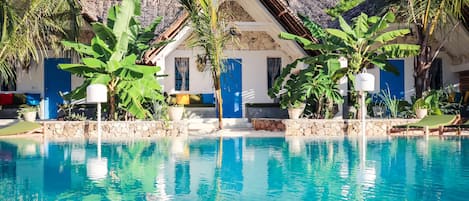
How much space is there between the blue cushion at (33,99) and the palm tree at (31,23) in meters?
2.92

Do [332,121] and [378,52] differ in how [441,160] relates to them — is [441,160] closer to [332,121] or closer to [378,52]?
[332,121]

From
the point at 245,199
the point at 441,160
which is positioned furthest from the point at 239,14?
the point at 245,199

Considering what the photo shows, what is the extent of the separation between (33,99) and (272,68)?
365 inches

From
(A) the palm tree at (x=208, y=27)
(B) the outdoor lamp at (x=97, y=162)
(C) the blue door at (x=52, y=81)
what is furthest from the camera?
(C) the blue door at (x=52, y=81)

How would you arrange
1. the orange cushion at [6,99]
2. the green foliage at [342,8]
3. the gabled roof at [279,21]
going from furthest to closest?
the orange cushion at [6,99]
the green foliage at [342,8]
the gabled roof at [279,21]

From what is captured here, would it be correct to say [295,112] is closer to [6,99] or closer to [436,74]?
[436,74]

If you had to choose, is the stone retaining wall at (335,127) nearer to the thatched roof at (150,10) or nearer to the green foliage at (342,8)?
the green foliage at (342,8)

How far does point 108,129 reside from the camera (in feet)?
55.5

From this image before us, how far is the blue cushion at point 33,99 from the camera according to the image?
68.0 ft

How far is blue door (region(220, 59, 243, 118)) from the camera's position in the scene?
22172mm

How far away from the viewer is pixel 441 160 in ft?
34.4

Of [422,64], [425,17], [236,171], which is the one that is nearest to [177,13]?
[425,17]

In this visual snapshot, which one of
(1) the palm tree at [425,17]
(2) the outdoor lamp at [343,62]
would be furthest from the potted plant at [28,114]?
(1) the palm tree at [425,17]

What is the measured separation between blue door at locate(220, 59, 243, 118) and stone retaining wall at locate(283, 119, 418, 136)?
511 centimetres
